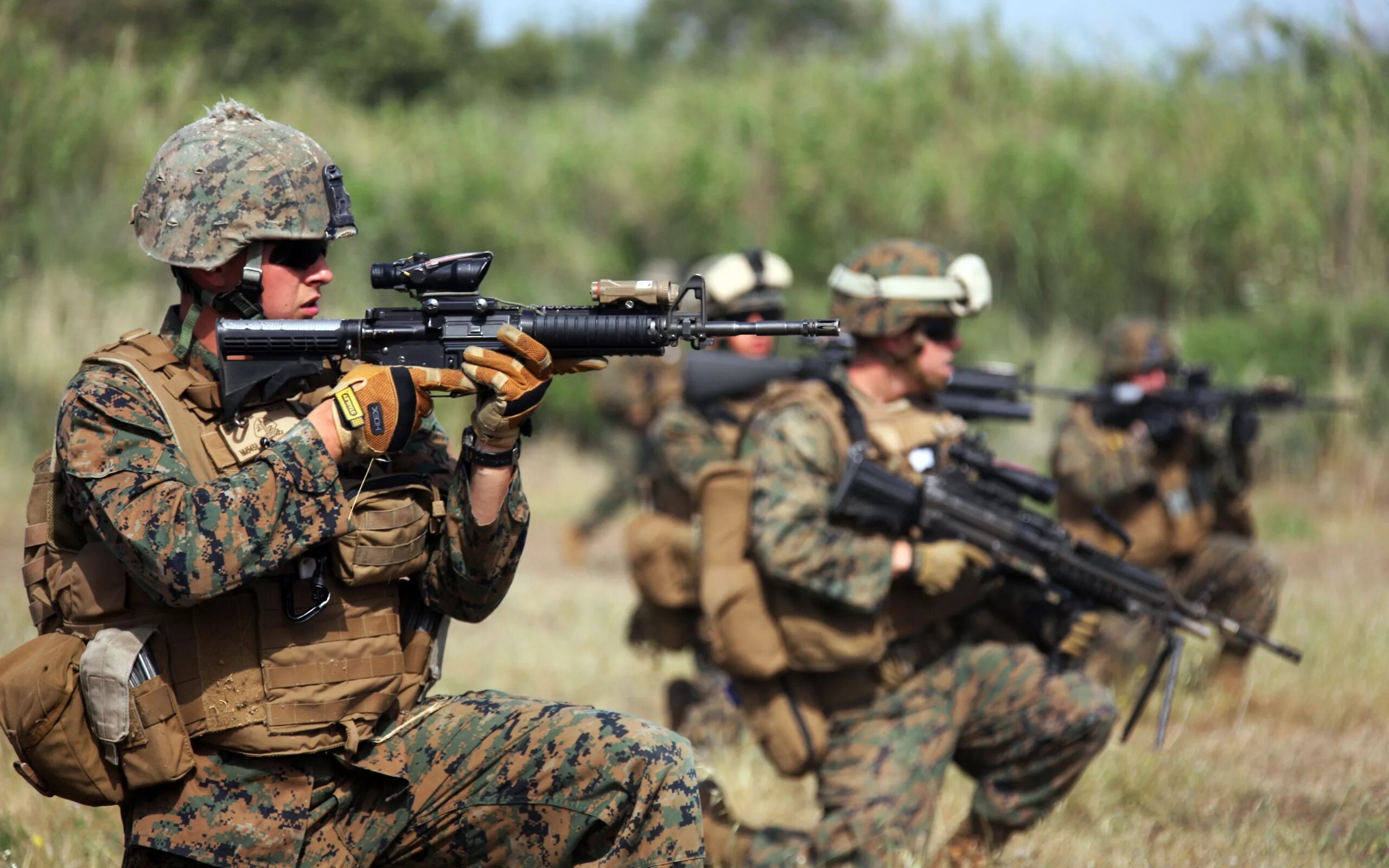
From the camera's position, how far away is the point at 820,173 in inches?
600

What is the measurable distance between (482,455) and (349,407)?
33cm

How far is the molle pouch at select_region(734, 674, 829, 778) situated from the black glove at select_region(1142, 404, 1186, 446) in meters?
3.58

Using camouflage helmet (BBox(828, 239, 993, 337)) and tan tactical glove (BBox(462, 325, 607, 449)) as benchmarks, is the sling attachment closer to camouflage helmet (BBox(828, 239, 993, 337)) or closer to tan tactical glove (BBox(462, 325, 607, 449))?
tan tactical glove (BBox(462, 325, 607, 449))

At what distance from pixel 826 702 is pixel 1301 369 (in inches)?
343

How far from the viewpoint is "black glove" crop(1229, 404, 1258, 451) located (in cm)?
817

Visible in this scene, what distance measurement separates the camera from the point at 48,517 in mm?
3281

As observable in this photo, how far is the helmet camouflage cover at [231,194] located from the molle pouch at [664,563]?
3.17m

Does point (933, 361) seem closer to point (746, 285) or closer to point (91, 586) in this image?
point (746, 285)

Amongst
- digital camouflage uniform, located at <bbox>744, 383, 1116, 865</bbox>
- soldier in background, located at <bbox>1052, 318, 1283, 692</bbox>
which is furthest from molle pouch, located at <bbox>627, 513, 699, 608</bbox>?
soldier in background, located at <bbox>1052, 318, 1283, 692</bbox>

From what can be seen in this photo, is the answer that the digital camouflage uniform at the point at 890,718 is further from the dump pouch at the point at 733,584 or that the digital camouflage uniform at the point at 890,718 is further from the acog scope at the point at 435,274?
the acog scope at the point at 435,274

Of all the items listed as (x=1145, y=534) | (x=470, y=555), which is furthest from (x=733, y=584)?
(x=1145, y=534)

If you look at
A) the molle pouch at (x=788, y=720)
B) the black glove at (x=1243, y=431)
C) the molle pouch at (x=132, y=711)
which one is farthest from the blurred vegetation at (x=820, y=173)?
the molle pouch at (x=132, y=711)

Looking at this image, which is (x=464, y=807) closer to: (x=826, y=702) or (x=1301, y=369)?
(x=826, y=702)

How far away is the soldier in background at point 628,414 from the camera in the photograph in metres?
9.07
